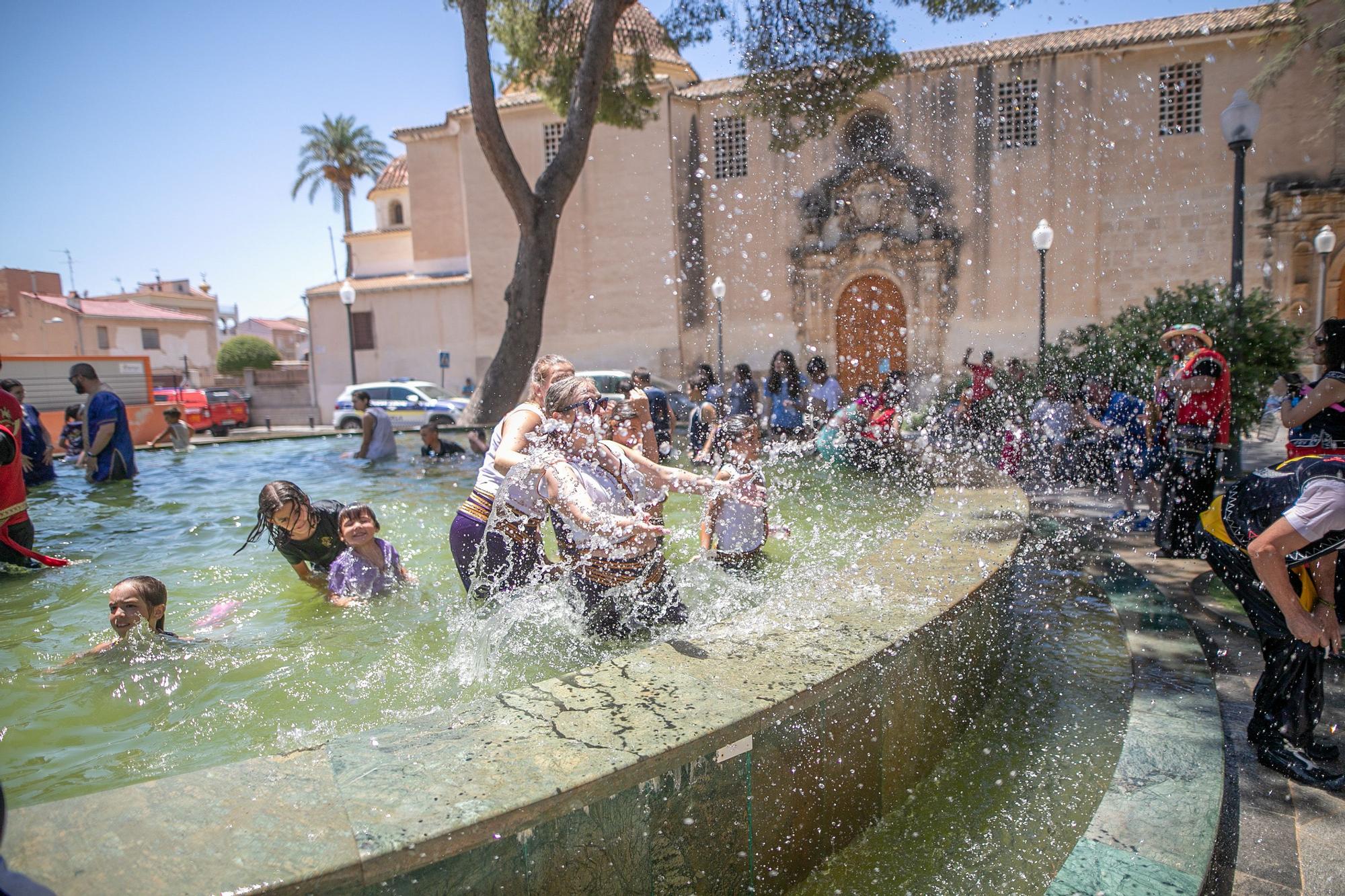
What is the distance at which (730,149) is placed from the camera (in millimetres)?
25156

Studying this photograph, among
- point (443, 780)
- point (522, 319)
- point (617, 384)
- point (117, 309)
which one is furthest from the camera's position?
point (117, 309)

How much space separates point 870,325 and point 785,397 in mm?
16706

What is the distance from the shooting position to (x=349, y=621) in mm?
4535

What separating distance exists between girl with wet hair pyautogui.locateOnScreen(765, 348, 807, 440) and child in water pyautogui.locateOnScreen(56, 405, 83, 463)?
35.4ft

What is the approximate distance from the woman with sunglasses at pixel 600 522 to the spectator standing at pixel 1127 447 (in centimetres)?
484

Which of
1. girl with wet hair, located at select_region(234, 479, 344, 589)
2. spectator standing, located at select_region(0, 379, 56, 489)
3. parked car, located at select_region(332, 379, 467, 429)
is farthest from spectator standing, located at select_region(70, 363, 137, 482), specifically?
parked car, located at select_region(332, 379, 467, 429)

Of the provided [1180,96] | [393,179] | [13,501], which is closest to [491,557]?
[13,501]

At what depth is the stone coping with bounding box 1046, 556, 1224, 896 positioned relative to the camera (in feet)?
7.32

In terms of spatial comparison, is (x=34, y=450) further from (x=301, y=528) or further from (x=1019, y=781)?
(x=1019, y=781)

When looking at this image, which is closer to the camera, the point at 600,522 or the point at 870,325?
the point at 600,522

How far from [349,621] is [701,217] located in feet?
76.0

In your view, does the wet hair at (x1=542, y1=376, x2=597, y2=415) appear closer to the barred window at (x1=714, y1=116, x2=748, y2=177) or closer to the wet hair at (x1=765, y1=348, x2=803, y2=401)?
the wet hair at (x1=765, y1=348, x2=803, y2=401)

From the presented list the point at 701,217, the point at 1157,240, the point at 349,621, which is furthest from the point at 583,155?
the point at 1157,240

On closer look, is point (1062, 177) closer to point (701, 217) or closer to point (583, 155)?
point (701, 217)
